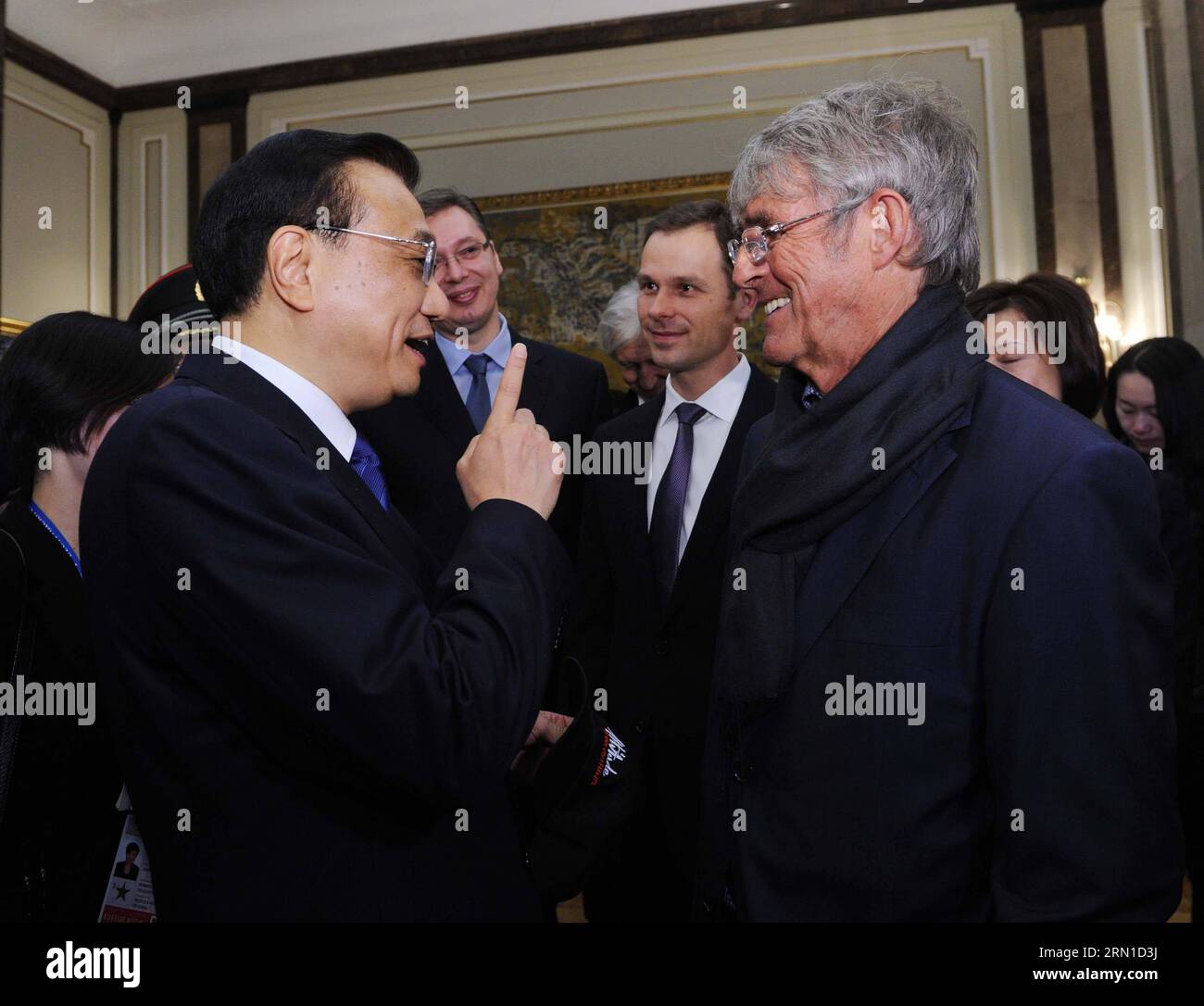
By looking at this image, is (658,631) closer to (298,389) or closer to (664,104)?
(298,389)

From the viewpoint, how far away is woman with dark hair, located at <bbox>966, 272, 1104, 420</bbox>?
2336 mm

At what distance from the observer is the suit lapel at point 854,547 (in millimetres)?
1387

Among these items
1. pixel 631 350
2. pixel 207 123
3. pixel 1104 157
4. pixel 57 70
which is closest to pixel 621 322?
pixel 631 350

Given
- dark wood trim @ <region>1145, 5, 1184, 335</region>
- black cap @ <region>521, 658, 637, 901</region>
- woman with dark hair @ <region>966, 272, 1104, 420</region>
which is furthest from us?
dark wood trim @ <region>1145, 5, 1184, 335</region>

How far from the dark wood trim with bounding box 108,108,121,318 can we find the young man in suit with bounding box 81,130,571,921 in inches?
294

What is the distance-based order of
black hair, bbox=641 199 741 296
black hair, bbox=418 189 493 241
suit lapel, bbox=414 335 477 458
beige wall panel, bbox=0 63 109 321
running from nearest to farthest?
1. suit lapel, bbox=414 335 477 458
2. black hair, bbox=641 199 741 296
3. black hair, bbox=418 189 493 241
4. beige wall panel, bbox=0 63 109 321

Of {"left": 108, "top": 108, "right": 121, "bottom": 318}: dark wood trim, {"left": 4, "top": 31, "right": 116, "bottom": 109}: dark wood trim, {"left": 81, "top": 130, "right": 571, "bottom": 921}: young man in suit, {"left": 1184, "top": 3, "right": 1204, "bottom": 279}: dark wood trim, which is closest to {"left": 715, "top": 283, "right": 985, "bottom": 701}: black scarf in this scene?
{"left": 81, "top": 130, "right": 571, "bottom": 921}: young man in suit

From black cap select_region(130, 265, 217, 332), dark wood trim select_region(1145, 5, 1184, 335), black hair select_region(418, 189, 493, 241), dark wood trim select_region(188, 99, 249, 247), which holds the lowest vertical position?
black cap select_region(130, 265, 217, 332)

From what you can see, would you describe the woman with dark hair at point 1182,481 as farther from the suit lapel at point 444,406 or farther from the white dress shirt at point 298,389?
the white dress shirt at point 298,389

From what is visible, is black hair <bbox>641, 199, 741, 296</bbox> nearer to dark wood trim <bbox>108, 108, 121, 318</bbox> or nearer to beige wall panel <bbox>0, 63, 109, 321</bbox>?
beige wall panel <bbox>0, 63, 109, 321</bbox>

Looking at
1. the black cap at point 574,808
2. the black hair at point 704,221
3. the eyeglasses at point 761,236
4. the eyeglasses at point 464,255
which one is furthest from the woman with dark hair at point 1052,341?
the black cap at point 574,808

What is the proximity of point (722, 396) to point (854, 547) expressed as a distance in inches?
48.7

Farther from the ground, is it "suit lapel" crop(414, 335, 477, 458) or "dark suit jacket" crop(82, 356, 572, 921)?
"suit lapel" crop(414, 335, 477, 458)

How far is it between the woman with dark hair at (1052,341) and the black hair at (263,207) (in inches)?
56.2
